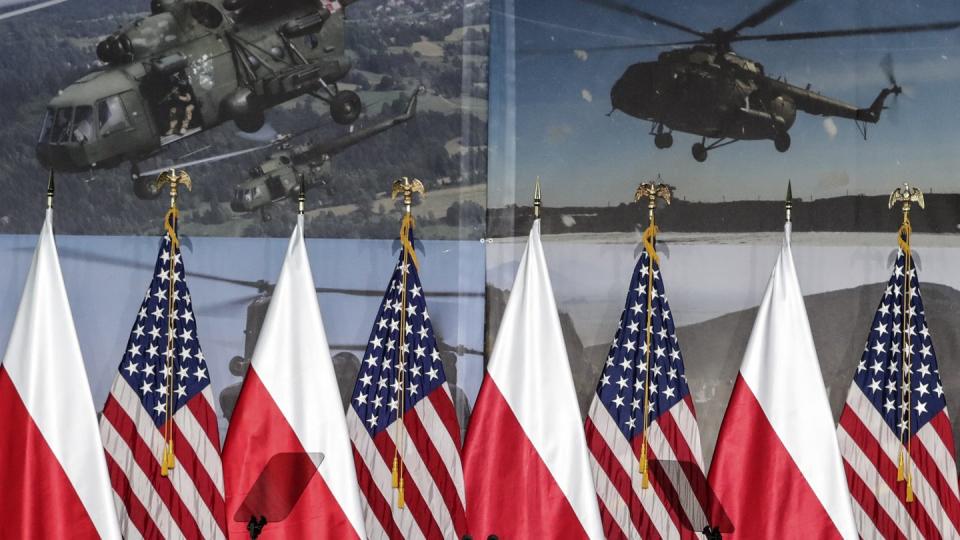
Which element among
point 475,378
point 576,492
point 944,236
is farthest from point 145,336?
point 944,236

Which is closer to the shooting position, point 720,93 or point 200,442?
point 200,442

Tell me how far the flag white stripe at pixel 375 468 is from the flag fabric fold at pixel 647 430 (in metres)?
1.05

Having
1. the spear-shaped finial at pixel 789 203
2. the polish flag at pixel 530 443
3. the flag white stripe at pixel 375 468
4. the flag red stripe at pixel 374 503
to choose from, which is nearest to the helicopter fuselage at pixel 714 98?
the spear-shaped finial at pixel 789 203

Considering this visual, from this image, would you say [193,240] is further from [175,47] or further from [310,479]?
[310,479]

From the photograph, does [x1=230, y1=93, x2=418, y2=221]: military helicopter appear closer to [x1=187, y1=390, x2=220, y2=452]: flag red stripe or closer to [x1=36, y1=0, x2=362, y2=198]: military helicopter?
Answer: [x1=36, y1=0, x2=362, y2=198]: military helicopter

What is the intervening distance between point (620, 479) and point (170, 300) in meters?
2.52

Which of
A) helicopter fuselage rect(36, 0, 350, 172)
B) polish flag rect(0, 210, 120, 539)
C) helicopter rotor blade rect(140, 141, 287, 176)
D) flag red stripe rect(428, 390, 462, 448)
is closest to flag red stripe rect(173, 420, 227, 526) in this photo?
polish flag rect(0, 210, 120, 539)

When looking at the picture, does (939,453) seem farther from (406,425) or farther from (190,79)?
(190,79)

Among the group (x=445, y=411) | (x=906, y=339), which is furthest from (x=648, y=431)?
Answer: (x=906, y=339)

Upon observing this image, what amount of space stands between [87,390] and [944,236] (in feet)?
15.0

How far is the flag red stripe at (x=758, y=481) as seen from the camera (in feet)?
20.0

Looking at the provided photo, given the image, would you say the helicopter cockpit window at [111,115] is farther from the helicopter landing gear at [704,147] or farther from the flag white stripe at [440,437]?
the helicopter landing gear at [704,147]

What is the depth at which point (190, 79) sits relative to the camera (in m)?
6.78

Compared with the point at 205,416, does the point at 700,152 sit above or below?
above
